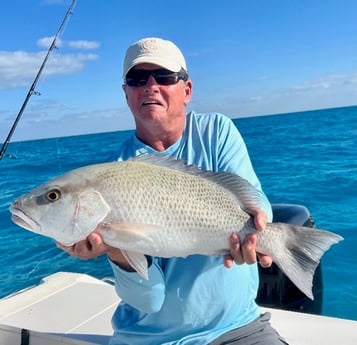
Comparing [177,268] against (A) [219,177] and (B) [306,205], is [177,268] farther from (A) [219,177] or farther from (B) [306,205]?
(B) [306,205]

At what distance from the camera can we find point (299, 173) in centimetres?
1614

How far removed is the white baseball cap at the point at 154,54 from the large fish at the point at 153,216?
24.3 inches

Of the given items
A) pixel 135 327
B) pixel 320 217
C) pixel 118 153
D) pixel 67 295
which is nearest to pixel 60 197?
pixel 118 153

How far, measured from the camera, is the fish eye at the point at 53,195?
200 centimetres

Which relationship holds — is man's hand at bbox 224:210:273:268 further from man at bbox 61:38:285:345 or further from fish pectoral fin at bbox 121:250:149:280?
fish pectoral fin at bbox 121:250:149:280

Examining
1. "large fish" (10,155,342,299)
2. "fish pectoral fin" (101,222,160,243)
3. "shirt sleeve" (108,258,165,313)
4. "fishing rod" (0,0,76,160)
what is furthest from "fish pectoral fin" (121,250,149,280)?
"fishing rod" (0,0,76,160)

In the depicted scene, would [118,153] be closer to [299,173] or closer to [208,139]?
[208,139]

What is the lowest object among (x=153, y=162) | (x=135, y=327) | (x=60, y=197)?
(x=135, y=327)

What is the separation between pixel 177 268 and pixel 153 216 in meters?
0.53

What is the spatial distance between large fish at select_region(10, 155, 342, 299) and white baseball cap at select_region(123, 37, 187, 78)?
0.62 meters

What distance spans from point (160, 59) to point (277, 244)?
1.15m

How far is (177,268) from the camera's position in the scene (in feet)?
7.68

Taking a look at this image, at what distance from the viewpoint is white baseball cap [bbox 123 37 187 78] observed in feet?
7.91

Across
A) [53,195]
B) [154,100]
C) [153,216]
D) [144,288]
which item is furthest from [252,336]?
[154,100]
